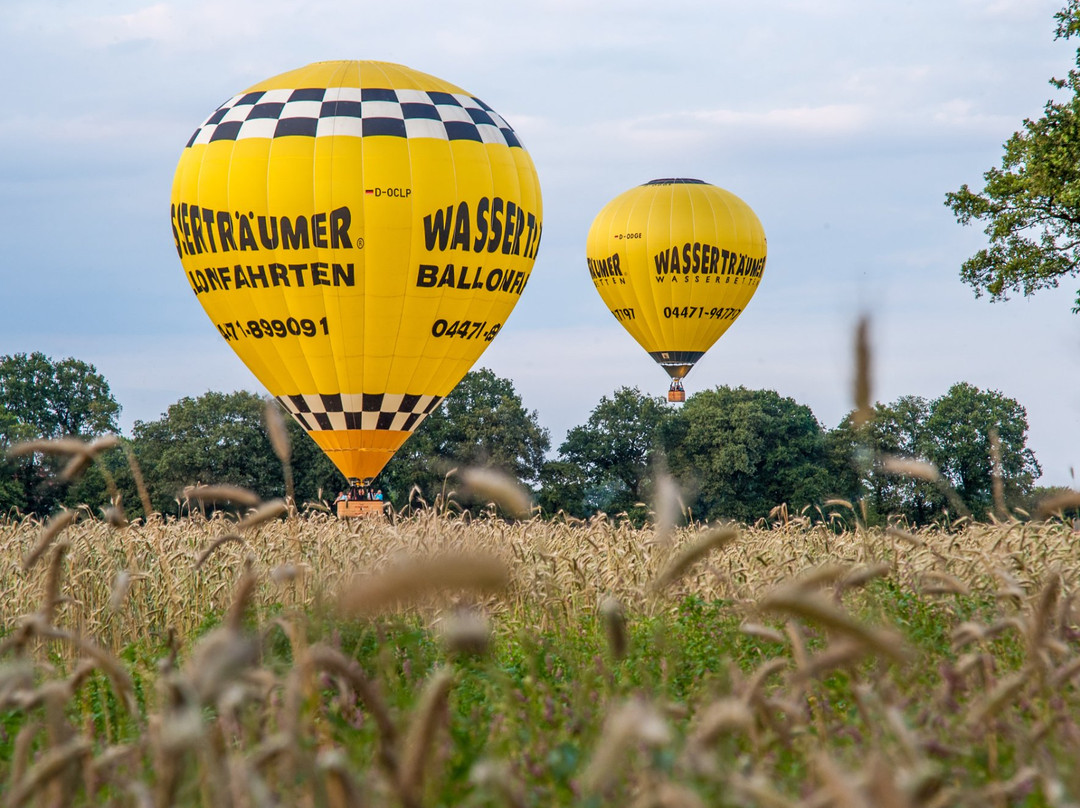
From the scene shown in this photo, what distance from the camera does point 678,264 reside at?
5062 cm

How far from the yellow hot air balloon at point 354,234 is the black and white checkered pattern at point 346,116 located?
0.13ft

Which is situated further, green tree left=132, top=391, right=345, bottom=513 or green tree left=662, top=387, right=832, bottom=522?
green tree left=662, top=387, right=832, bottom=522

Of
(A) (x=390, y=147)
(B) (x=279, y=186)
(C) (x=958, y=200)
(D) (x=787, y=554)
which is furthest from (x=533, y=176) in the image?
(D) (x=787, y=554)

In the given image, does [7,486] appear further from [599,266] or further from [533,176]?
[533,176]

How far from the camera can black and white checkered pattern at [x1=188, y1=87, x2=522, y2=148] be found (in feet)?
89.3

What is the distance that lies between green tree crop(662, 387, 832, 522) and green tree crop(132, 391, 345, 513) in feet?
61.4

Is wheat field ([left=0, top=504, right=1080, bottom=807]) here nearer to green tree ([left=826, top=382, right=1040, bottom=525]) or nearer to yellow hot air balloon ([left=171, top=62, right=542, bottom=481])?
yellow hot air balloon ([left=171, top=62, right=542, bottom=481])

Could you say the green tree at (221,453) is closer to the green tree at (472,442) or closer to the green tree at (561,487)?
the green tree at (472,442)

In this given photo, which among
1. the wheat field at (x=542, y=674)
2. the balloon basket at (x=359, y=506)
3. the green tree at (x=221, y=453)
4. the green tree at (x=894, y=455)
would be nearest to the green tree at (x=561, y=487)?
the green tree at (x=221, y=453)

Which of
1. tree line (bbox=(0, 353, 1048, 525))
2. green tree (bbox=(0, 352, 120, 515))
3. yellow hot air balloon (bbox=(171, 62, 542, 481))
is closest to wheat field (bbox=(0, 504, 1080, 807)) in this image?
yellow hot air balloon (bbox=(171, 62, 542, 481))

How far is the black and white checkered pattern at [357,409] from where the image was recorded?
28.9 metres

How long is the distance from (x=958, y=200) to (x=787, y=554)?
25790 millimetres

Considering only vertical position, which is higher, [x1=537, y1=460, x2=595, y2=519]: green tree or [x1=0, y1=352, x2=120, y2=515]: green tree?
[x1=0, y1=352, x2=120, y2=515]: green tree

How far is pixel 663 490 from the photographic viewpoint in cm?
527
